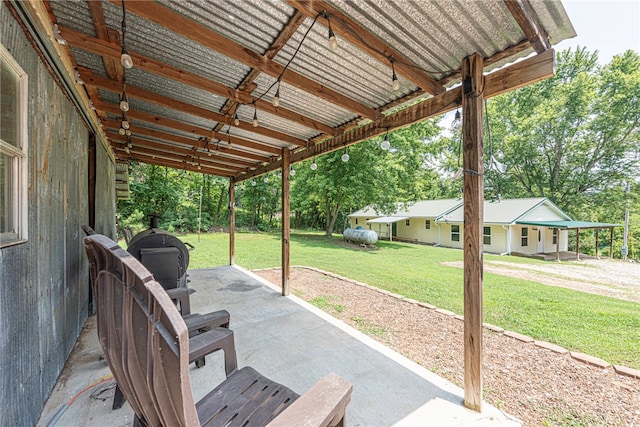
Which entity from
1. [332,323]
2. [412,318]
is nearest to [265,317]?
[332,323]

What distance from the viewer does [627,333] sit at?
3686 mm

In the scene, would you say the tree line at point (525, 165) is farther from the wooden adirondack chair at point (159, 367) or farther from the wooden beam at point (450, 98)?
the wooden adirondack chair at point (159, 367)

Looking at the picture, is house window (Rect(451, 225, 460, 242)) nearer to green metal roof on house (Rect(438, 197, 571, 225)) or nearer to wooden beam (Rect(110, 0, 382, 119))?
green metal roof on house (Rect(438, 197, 571, 225))

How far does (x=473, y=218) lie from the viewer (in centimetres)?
204

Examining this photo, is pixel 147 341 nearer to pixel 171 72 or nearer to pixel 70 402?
pixel 70 402

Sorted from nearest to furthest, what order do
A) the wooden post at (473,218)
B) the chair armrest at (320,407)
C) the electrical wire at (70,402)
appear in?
the chair armrest at (320,407)
the electrical wire at (70,402)
the wooden post at (473,218)

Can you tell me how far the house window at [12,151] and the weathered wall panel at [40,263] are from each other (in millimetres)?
66

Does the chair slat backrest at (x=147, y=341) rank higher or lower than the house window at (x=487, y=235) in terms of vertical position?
higher

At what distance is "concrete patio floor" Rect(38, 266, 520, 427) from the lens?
188 centimetres

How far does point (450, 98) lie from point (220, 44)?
6.26 feet

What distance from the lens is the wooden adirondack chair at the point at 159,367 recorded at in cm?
77

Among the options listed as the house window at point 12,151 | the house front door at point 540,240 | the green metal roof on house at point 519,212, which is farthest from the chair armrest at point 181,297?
the house front door at point 540,240

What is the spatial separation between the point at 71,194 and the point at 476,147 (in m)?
3.78

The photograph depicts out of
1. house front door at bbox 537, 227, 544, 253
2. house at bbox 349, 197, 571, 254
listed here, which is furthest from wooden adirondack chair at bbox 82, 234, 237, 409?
house front door at bbox 537, 227, 544, 253
